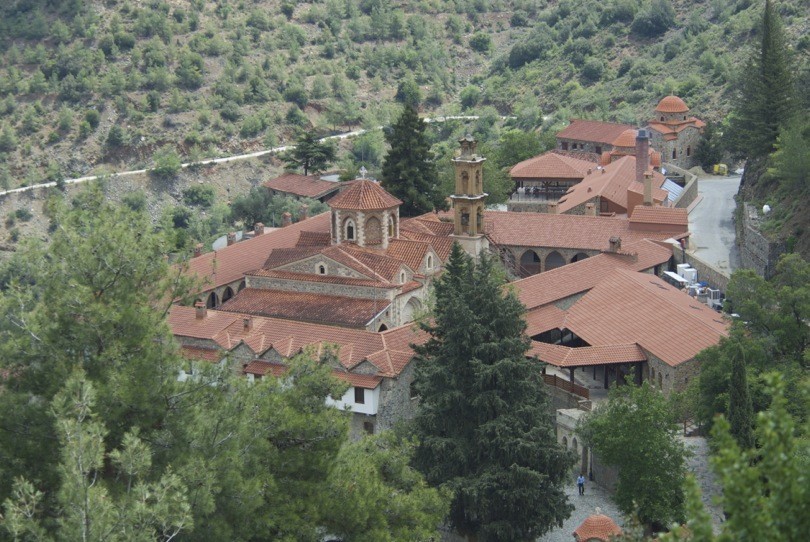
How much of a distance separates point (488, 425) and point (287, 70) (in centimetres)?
7662

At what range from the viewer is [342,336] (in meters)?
40.6

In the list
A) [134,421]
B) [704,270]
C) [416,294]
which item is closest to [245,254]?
[416,294]

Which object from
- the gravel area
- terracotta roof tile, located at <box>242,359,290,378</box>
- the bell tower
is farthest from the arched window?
the gravel area

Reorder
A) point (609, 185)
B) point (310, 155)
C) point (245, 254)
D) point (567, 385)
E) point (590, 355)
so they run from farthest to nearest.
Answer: point (310, 155)
point (609, 185)
point (245, 254)
point (590, 355)
point (567, 385)

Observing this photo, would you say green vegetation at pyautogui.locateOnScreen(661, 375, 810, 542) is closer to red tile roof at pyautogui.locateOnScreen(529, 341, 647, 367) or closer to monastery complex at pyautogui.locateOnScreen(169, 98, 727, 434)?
monastery complex at pyautogui.locateOnScreen(169, 98, 727, 434)

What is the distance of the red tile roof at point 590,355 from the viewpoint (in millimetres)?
39750

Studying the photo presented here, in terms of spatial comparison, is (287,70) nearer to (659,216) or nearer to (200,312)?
(659,216)

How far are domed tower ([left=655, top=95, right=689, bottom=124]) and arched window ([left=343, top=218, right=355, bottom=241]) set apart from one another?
3323cm

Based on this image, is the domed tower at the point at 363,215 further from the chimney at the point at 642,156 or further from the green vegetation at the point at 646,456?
the chimney at the point at 642,156

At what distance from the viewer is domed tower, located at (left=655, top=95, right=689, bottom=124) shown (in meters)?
75.4

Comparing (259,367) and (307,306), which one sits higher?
(307,306)

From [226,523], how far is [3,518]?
12.3ft

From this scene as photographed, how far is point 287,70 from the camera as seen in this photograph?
105562 millimetres

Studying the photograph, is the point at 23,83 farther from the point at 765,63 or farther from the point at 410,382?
the point at 410,382
